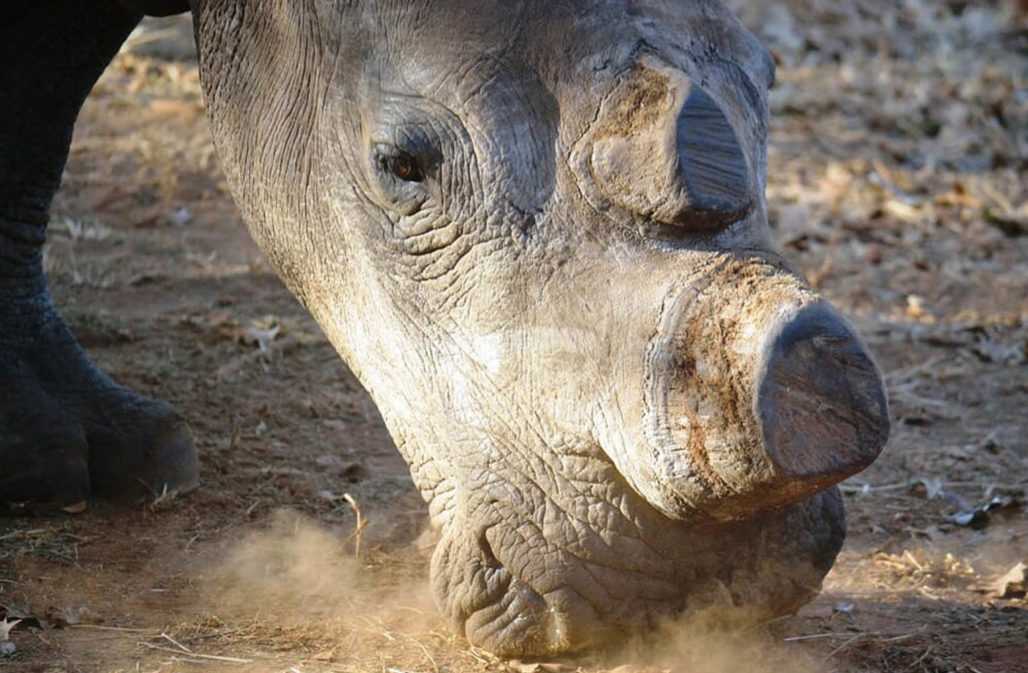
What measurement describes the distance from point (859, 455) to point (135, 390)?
2953 mm

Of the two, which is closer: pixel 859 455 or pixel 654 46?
pixel 859 455

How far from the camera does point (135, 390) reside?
16.4 feet

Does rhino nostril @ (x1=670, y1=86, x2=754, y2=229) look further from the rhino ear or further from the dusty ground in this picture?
the rhino ear

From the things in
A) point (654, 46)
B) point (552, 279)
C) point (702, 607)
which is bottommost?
point (702, 607)

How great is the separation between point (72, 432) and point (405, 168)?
1.69m

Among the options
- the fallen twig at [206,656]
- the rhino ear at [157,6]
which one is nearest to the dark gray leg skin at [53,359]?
the rhino ear at [157,6]

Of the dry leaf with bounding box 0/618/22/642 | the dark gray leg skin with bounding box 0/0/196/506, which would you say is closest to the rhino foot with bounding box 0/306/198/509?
the dark gray leg skin with bounding box 0/0/196/506

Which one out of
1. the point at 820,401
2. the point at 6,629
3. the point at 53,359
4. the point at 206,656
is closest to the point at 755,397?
the point at 820,401

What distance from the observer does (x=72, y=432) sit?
4293mm

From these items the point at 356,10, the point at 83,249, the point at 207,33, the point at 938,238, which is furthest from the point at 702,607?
the point at 938,238

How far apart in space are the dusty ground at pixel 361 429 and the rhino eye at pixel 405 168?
36.1 inches

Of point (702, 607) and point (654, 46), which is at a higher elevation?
point (654, 46)

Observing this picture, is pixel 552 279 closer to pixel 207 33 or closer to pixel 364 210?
pixel 364 210

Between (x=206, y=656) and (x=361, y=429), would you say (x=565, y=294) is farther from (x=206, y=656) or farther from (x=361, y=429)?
(x=361, y=429)
